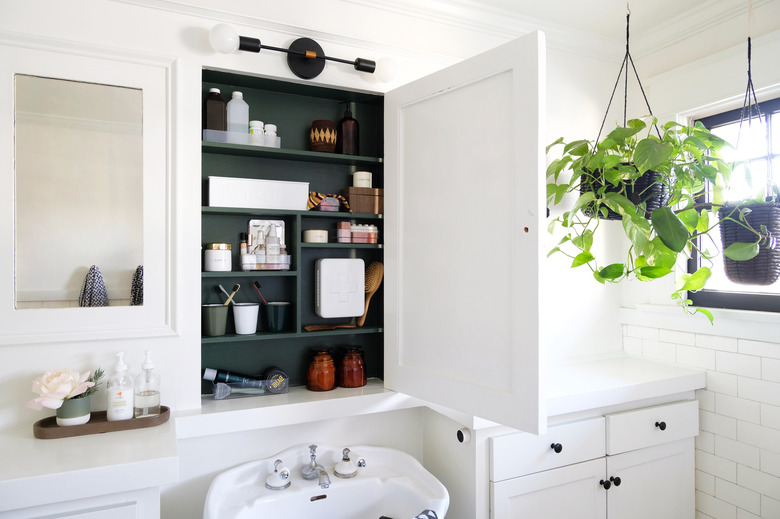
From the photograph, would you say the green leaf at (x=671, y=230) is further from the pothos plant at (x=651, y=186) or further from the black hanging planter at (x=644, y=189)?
the black hanging planter at (x=644, y=189)

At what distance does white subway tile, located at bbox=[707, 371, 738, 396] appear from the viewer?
2.07 metres

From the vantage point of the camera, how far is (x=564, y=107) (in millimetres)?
2463

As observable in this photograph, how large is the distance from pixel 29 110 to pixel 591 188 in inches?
73.4

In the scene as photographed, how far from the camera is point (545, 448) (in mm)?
1819

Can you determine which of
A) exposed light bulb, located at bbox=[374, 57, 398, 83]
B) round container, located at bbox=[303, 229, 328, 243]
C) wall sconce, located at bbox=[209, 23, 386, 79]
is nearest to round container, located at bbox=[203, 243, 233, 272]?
round container, located at bbox=[303, 229, 328, 243]

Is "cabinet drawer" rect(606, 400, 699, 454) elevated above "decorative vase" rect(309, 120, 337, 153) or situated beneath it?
situated beneath

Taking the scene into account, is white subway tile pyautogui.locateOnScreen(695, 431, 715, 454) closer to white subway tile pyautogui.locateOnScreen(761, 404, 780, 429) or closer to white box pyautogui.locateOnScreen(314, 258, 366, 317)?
white subway tile pyautogui.locateOnScreen(761, 404, 780, 429)

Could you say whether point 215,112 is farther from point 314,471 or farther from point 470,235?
point 314,471

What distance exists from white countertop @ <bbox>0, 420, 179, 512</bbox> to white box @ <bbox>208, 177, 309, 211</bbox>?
0.83m

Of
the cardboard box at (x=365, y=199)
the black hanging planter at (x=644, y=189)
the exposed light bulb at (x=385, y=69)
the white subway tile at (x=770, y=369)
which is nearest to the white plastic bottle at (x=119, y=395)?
the cardboard box at (x=365, y=199)

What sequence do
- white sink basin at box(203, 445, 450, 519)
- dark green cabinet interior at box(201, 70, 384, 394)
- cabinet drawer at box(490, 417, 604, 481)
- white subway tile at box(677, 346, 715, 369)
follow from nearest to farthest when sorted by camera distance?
white sink basin at box(203, 445, 450, 519) → cabinet drawer at box(490, 417, 604, 481) → dark green cabinet interior at box(201, 70, 384, 394) → white subway tile at box(677, 346, 715, 369)

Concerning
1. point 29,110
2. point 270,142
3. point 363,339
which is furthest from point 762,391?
point 29,110

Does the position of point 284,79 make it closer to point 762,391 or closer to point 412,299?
point 412,299

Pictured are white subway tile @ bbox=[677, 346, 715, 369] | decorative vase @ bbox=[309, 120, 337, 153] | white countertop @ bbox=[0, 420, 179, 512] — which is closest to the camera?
white countertop @ bbox=[0, 420, 179, 512]
